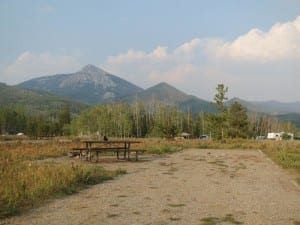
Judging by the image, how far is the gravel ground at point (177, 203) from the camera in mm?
7199

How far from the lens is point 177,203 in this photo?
8.75 metres

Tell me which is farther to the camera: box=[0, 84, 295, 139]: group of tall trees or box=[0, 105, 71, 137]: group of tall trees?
box=[0, 105, 71, 137]: group of tall trees

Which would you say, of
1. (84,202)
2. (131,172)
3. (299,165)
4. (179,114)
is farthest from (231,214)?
(179,114)

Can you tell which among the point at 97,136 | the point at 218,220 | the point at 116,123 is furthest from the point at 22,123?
the point at 218,220

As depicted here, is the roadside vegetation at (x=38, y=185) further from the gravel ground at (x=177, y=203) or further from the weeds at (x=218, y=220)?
the weeds at (x=218, y=220)

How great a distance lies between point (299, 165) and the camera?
17.5 metres

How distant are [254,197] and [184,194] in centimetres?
163

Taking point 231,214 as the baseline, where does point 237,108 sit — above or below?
above

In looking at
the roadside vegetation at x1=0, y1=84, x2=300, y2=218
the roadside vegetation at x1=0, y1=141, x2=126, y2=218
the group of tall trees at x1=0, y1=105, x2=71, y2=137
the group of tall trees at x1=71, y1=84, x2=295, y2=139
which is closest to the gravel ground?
the roadside vegetation at x1=0, y1=141, x2=126, y2=218

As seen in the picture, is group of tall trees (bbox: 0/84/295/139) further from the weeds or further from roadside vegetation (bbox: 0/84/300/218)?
the weeds

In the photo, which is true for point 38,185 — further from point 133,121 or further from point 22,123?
point 22,123

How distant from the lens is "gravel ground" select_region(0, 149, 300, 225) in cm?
720

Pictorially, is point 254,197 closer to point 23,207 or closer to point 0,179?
point 23,207

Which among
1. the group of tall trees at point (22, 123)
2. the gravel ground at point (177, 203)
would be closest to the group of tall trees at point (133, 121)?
the group of tall trees at point (22, 123)
